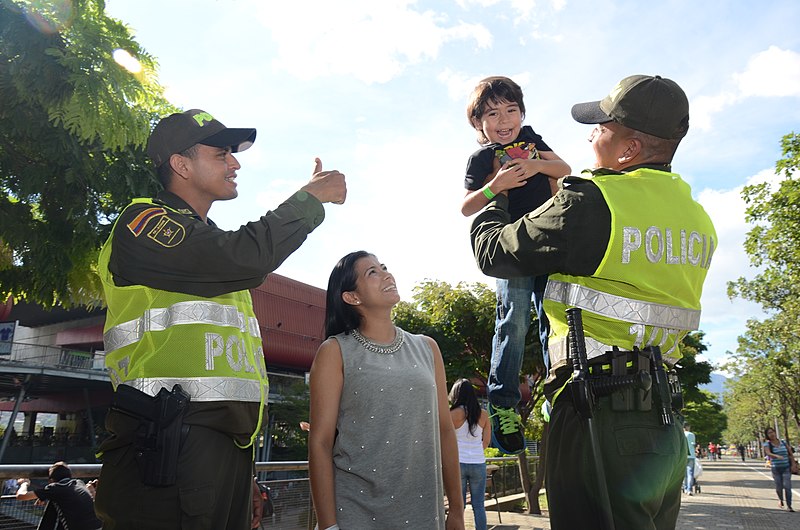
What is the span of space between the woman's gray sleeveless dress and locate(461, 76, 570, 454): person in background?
374mm

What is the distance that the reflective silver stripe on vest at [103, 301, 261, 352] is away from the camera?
2408 millimetres

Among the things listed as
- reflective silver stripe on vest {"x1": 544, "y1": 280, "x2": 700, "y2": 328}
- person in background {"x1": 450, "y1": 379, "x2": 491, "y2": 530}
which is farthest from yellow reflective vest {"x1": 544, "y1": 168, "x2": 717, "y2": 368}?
person in background {"x1": 450, "y1": 379, "x2": 491, "y2": 530}

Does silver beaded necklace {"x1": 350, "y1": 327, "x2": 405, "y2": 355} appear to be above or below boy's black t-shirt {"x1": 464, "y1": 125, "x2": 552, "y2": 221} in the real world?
below

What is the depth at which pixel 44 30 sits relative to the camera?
5078mm

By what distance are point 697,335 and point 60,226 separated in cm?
2925

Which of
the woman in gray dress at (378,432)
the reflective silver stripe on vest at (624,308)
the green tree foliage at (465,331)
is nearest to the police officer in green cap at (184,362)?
the woman in gray dress at (378,432)

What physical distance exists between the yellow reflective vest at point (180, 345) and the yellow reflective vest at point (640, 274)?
1.31 meters

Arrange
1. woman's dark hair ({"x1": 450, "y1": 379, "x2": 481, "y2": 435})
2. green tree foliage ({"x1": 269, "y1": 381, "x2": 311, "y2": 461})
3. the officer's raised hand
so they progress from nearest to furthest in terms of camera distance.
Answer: the officer's raised hand, woman's dark hair ({"x1": 450, "y1": 379, "x2": 481, "y2": 435}), green tree foliage ({"x1": 269, "y1": 381, "x2": 311, "y2": 461})

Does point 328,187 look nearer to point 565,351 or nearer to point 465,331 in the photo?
point 565,351

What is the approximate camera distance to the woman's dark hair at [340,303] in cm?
336

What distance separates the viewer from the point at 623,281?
7.62 feet

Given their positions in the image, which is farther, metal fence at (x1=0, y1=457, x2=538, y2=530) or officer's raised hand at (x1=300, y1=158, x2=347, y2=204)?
metal fence at (x1=0, y1=457, x2=538, y2=530)

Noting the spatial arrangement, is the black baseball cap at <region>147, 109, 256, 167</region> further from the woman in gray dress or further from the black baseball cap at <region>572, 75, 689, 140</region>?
the black baseball cap at <region>572, 75, 689, 140</region>

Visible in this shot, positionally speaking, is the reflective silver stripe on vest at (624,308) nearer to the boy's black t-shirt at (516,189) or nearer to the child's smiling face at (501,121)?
the boy's black t-shirt at (516,189)
